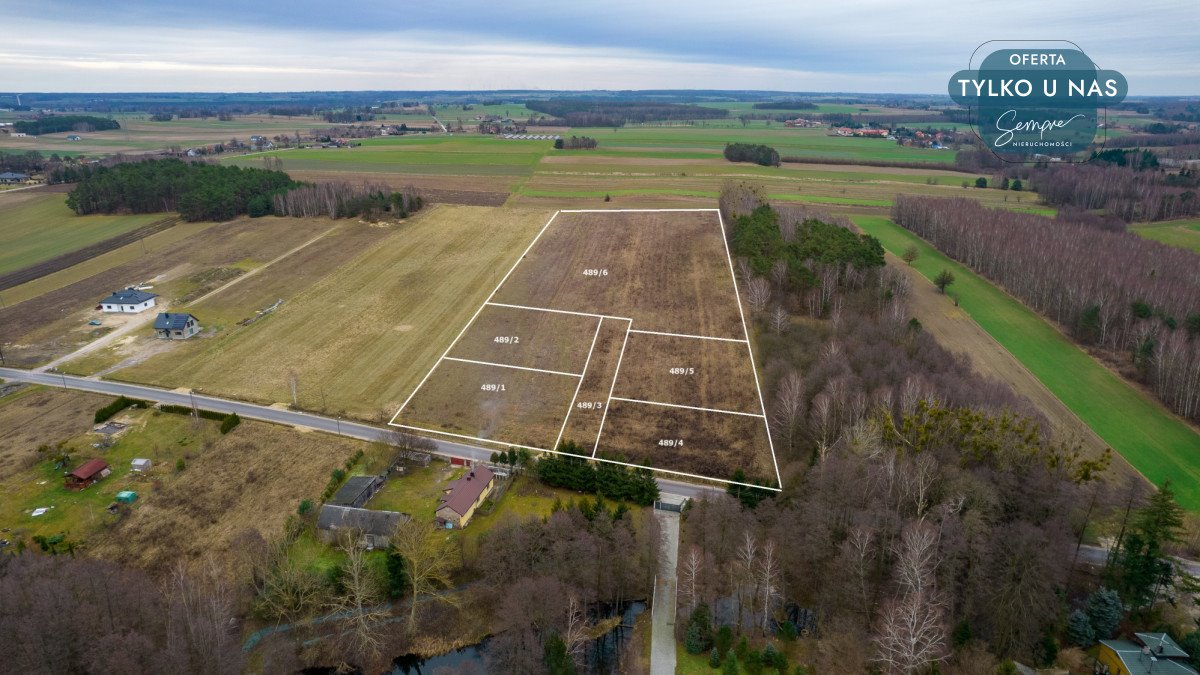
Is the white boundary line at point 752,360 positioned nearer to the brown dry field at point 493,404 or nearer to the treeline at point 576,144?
the brown dry field at point 493,404

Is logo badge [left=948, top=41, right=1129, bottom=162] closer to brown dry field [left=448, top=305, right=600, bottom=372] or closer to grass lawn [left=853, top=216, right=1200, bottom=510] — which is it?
grass lawn [left=853, top=216, right=1200, bottom=510]

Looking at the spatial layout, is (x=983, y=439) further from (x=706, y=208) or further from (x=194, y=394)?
(x=706, y=208)

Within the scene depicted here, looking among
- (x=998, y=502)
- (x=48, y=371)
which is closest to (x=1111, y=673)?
(x=998, y=502)

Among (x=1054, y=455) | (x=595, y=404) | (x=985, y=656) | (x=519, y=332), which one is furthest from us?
(x=519, y=332)

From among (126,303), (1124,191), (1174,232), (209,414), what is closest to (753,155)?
(1124,191)

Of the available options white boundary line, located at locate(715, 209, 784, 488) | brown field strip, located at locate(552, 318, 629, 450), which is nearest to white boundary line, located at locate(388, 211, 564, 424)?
brown field strip, located at locate(552, 318, 629, 450)
